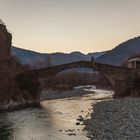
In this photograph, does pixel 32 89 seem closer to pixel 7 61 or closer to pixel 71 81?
pixel 7 61

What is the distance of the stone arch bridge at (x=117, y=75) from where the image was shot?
66938 millimetres

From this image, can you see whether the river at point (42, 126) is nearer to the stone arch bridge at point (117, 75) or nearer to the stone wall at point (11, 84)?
the stone wall at point (11, 84)

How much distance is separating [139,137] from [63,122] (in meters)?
13.8

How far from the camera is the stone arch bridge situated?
66.9 meters

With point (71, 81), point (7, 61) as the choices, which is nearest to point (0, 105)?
point (7, 61)

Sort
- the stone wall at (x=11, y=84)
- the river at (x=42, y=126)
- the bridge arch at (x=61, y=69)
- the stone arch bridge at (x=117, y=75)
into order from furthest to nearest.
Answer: the stone arch bridge at (x=117, y=75) < the bridge arch at (x=61, y=69) < the stone wall at (x=11, y=84) < the river at (x=42, y=126)

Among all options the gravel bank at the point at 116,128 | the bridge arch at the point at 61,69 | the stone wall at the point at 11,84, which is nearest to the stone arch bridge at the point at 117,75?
the bridge arch at the point at 61,69

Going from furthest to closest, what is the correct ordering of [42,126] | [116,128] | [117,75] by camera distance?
[117,75] < [42,126] < [116,128]

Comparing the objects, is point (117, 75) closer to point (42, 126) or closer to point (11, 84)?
point (11, 84)

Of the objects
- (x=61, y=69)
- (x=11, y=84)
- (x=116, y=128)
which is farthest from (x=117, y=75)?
(x=116, y=128)

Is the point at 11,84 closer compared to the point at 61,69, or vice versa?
the point at 11,84

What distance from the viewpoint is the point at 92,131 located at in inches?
1179

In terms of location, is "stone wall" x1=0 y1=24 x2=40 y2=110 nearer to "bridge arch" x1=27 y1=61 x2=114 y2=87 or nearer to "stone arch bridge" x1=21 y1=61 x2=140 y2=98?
"bridge arch" x1=27 y1=61 x2=114 y2=87

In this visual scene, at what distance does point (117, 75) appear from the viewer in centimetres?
7031
